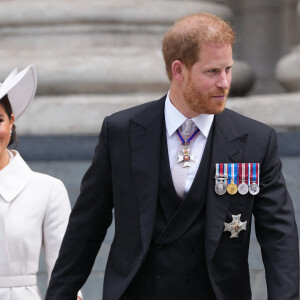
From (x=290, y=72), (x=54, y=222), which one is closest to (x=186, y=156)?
(x=54, y=222)

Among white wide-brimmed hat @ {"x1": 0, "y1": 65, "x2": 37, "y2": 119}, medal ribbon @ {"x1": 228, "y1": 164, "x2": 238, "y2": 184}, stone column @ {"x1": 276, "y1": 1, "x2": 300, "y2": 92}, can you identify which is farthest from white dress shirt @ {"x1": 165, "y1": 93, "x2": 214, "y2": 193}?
stone column @ {"x1": 276, "y1": 1, "x2": 300, "y2": 92}

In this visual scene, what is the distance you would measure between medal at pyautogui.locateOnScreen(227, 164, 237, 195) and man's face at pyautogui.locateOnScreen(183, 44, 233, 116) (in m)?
0.23

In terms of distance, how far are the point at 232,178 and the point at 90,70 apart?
4.05 m

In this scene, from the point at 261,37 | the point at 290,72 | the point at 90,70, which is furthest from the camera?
the point at 261,37

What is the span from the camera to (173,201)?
324cm

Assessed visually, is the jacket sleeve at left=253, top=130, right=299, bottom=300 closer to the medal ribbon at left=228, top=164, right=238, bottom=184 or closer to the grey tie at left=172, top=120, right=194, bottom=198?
the medal ribbon at left=228, top=164, right=238, bottom=184

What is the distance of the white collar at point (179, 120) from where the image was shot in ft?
10.8

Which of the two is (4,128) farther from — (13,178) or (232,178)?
(232,178)

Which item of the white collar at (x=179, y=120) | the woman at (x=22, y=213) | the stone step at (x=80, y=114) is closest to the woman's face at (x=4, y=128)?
the woman at (x=22, y=213)

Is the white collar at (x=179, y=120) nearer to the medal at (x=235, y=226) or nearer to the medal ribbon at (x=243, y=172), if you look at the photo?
the medal ribbon at (x=243, y=172)

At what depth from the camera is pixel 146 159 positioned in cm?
330

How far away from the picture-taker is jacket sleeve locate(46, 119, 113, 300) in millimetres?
3379

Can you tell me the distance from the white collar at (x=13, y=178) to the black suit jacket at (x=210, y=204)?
0.53 m

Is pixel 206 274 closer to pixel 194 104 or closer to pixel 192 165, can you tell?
pixel 192 165
